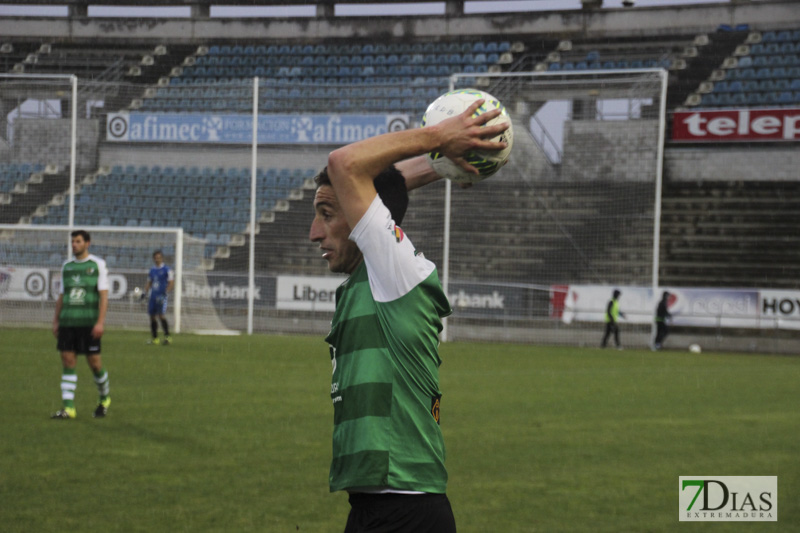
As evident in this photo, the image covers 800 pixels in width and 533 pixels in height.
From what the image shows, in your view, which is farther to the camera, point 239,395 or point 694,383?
point 694,383

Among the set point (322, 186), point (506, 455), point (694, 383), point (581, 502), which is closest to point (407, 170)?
point (322, 186)

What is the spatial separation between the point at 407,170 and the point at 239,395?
9505 millimetres

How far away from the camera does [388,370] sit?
8.84ft

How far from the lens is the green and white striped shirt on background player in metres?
2.62

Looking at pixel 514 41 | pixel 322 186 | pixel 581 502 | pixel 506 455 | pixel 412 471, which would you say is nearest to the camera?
pixel 412 471

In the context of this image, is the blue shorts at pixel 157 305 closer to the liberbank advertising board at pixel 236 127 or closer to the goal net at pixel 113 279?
the goal net at pixel 113 279

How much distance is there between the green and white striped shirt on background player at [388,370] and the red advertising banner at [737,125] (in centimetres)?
2843

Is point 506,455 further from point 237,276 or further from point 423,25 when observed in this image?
point 423,25

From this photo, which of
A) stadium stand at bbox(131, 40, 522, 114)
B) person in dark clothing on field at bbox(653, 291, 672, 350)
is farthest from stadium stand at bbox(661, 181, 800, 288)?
stadium stand at bbox(131, 40, 522, 114)

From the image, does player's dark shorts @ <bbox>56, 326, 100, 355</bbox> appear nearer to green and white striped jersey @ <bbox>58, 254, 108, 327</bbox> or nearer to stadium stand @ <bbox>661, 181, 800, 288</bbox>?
green and white striped jersey @ <bbox>58, 254, 108, 327</bbox>

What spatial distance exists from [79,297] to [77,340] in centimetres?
47

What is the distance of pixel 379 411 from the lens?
2.68 metres

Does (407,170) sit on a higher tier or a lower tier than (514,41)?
lower
